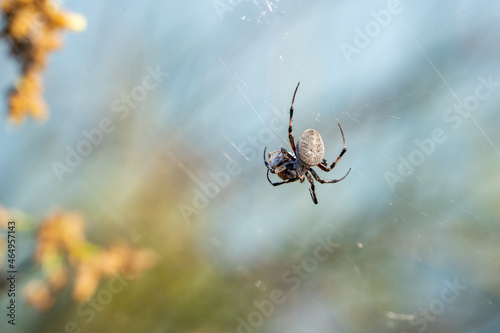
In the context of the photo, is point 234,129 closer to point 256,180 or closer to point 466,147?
point 256,180

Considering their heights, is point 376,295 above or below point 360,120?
below

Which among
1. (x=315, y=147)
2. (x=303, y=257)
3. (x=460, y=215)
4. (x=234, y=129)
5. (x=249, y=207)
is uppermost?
(x=234, y=129)

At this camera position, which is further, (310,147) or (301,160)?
(301,160)

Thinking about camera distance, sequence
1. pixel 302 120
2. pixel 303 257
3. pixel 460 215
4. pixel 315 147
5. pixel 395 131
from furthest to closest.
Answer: pixel 303 257 → pixel 460 215 → pixel 395 131 → pixel 302 120 → pixel 315 147

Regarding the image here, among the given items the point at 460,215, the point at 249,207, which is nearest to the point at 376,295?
the point at 460,215

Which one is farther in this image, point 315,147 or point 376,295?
point 376,295
